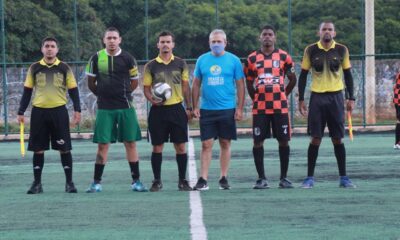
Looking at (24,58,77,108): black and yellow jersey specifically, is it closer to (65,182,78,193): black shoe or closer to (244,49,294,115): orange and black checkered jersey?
(65,182,78,193): black shoe

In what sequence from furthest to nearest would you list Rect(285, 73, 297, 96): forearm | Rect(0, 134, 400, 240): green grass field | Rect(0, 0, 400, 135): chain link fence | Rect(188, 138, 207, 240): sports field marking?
1. Rect(0, 0, 400, 135): chain link fence
2. Rect(285, 73, 297, 96): forearm
3. Rect(0, 134, 400, 240): green grass field
4. Rect(188, 138, 207, 240): sports field marking

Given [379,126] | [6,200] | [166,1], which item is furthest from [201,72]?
[166,1]

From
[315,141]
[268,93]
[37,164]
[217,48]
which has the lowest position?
[37,164]

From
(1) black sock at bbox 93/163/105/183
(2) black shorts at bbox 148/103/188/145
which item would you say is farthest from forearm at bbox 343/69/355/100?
(1) black sock at bbox 93/163/105/183

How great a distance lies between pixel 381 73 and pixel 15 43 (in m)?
11.5

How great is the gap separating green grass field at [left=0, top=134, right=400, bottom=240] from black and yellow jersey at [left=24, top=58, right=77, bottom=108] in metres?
1.05

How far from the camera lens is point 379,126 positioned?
88.9ft

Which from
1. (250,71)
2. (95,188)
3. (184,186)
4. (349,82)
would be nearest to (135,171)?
(95,188)

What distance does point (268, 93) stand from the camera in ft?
41.5

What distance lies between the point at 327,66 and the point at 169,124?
1.93m

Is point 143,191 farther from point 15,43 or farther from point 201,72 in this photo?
point 15,43

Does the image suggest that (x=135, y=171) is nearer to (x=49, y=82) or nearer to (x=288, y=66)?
(x=49, y=82)

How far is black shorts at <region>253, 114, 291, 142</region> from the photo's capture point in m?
12.7

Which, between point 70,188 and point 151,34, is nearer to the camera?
point 70,188
